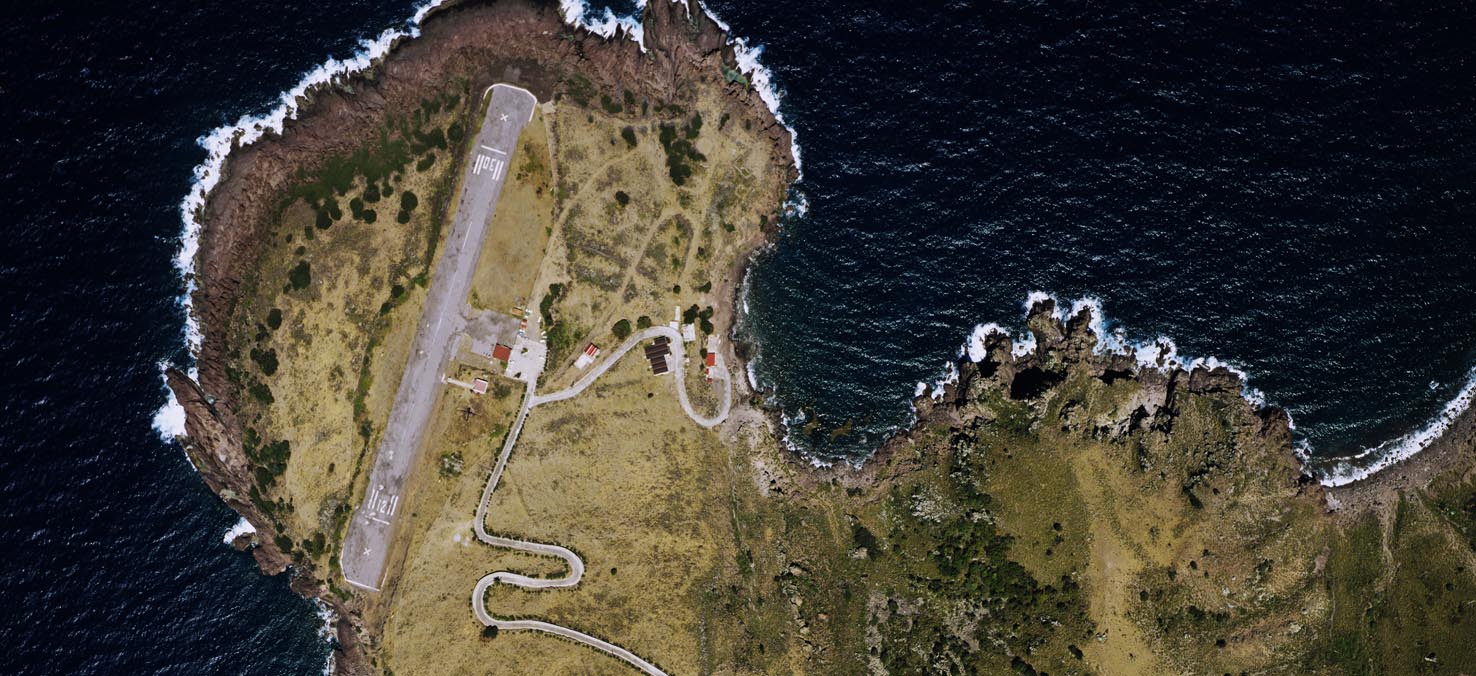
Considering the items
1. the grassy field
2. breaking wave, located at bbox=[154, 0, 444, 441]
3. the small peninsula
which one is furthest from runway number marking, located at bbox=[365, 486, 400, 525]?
breaking wave, located at bbox=[154, 0, 444, 441]

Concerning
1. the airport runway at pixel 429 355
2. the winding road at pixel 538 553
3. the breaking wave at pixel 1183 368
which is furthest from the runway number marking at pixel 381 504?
the breaking wave at pixel 1183 368

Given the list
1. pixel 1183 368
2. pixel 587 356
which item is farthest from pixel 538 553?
pixel 1183 368

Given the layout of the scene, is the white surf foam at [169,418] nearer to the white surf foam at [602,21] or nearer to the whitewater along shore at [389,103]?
the whitewater along shore at [389,103]

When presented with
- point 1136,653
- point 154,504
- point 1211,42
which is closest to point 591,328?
point 154,504

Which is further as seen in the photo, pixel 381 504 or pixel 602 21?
pixel 381 504

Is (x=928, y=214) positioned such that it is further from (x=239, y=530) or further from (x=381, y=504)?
(x=239, y=530)

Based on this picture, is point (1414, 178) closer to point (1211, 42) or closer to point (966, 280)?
point (1211, 42)
